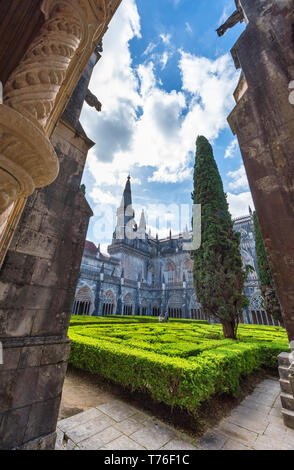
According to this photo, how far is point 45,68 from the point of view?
1.23 metres

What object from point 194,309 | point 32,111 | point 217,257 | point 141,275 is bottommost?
point 32,111

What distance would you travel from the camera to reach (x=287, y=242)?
103 inches

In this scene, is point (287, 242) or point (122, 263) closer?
point (287, 242)

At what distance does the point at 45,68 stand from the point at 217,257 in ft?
29.9

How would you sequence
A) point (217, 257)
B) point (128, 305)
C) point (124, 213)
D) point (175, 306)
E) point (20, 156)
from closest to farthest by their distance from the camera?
point (20, 156)
point (217, 257)
point (128, 305)
point (175, 306)
point (124, 213)

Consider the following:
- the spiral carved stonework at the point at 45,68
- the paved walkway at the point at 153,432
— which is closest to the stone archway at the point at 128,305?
the paved walkway at the point at 153,432

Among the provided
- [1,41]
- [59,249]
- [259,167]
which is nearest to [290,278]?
[259,167]

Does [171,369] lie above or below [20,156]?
below

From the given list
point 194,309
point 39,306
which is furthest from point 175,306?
point 39,306

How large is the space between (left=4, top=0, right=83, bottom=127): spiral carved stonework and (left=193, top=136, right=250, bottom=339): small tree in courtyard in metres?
8.76

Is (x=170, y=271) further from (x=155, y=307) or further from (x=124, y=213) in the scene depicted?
(x=124, y=213)

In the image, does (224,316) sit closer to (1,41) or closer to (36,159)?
(36,159)

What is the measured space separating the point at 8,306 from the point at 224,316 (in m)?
8.11

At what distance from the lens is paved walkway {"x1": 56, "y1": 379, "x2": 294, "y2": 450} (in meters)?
2.64
